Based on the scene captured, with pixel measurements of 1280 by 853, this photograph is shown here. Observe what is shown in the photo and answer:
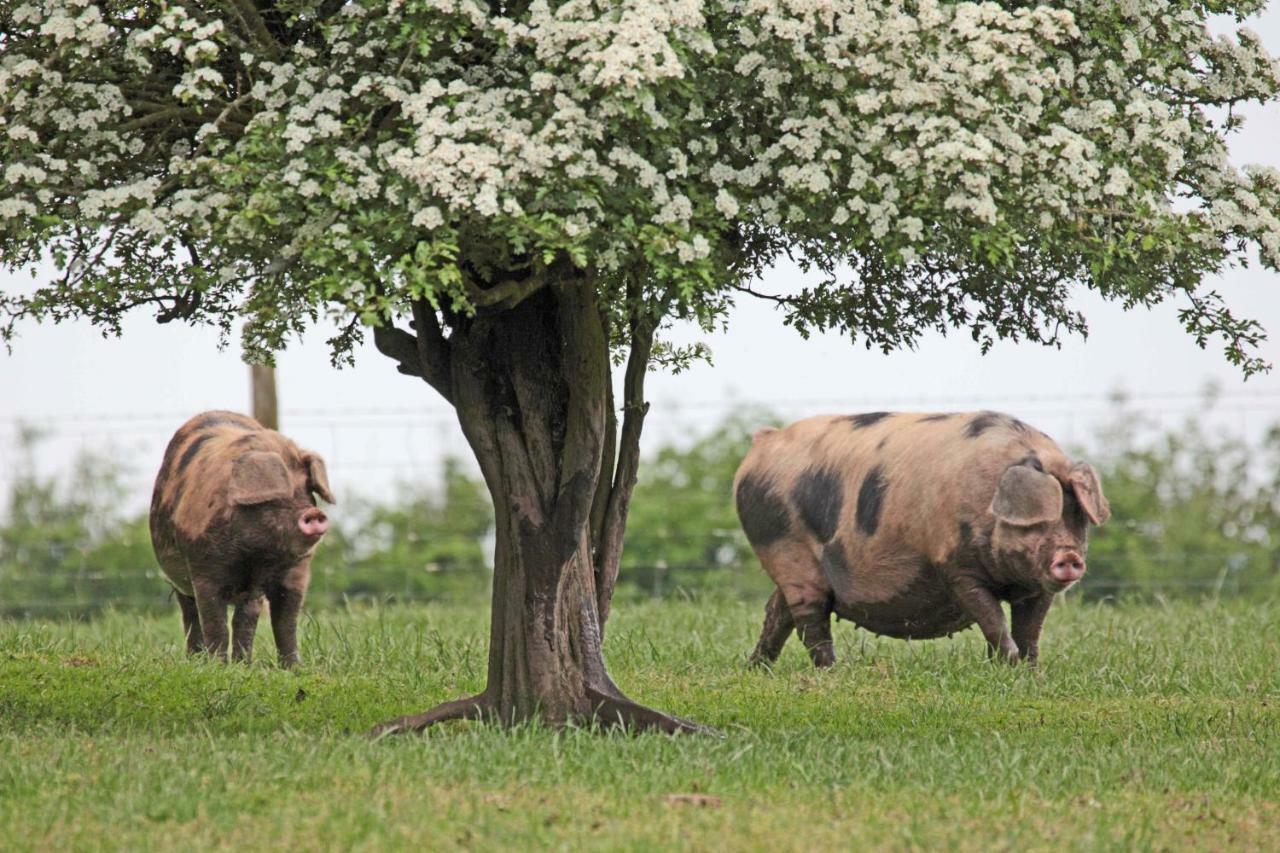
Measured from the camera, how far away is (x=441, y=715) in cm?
970

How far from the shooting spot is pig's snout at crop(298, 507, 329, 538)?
1203cm

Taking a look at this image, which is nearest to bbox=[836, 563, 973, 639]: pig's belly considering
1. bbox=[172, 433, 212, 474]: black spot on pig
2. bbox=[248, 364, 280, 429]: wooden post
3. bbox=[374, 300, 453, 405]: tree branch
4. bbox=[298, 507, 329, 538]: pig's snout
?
bbox=[298, 507, 329, 538]: pig's snout

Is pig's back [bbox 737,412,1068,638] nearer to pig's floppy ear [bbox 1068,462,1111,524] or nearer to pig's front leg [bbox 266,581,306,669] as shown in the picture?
pig's floppy ear [bbox 1068,462,1111,524]

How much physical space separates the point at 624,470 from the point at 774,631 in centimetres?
259

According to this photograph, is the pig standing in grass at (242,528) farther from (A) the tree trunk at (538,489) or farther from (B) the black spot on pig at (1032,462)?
(B) the black spot on pig at (1032,462)

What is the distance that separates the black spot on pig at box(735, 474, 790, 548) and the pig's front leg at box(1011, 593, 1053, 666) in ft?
5.39

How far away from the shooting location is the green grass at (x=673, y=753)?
7199 mm

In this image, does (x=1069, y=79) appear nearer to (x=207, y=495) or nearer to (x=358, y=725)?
(x=358, y=725)

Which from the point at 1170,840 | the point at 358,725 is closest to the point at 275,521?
the point at 358,725

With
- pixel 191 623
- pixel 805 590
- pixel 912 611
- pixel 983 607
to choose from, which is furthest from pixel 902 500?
pixel 191 623

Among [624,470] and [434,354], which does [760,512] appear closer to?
[624,470]

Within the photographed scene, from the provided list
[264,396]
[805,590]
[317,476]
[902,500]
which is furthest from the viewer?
[264,396]

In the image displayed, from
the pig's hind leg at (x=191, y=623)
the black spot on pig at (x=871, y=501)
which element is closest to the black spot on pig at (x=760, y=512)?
the black spot on pig at (x=871, y=501)

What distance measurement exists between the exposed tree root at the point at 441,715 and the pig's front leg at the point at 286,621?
118 inches
